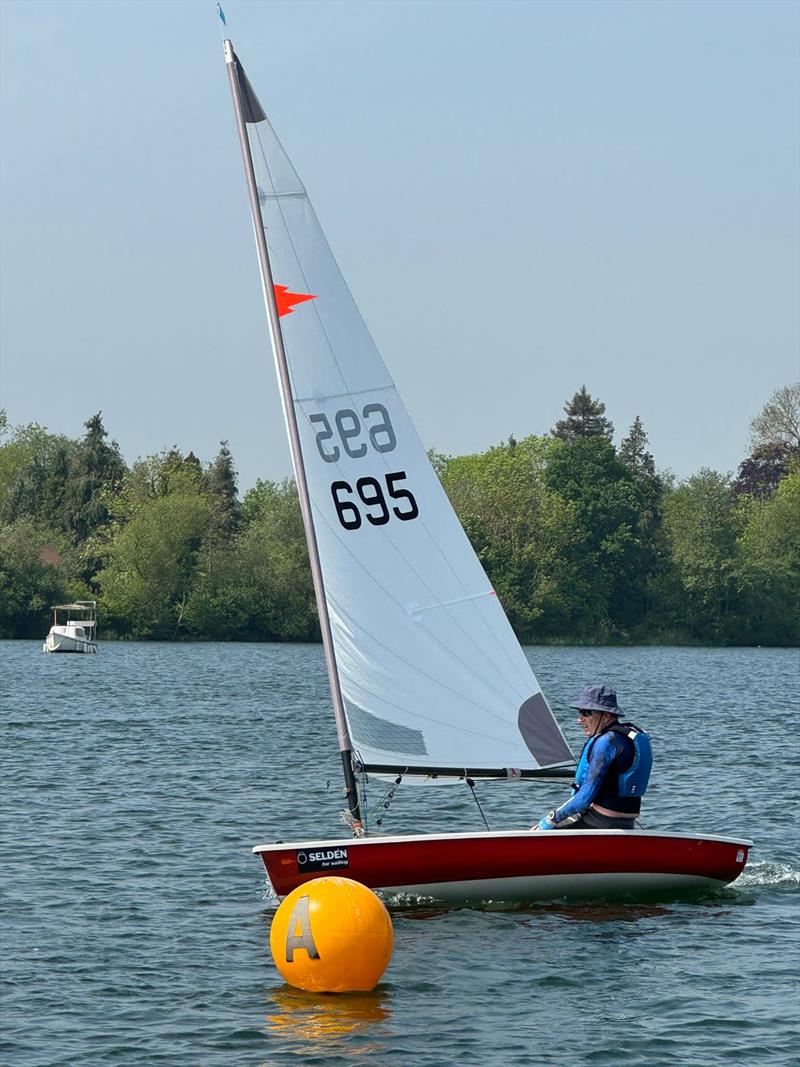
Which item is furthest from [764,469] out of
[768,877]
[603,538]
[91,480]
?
[768,877]

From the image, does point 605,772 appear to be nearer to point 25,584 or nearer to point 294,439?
point 294,439

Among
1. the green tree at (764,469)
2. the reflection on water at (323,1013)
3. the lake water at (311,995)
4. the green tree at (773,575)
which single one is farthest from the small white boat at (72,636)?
the reflection on water at (323,1013)

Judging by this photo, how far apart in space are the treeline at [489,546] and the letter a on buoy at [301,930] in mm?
69862

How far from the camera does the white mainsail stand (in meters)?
13.7

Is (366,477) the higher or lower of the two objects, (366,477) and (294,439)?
the lower

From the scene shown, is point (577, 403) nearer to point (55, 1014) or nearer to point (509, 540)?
point (509, 540)

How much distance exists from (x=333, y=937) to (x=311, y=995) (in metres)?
0.64

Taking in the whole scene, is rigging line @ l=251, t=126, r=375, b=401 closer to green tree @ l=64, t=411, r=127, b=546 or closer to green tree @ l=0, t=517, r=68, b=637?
green tree @ l=0, t=517, r=68, b=637

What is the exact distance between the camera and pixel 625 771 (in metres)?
13.6

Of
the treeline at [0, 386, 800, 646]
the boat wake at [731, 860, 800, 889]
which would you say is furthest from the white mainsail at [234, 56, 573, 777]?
the treeline at [0, 386, 800, 646]

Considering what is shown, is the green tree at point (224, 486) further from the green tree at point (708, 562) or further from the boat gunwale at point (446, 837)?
the boat gunwale at point (446, 837)

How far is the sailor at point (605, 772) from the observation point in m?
13.5

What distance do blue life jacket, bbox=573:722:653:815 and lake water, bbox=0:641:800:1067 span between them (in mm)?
995

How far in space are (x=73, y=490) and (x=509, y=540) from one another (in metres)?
29.1
